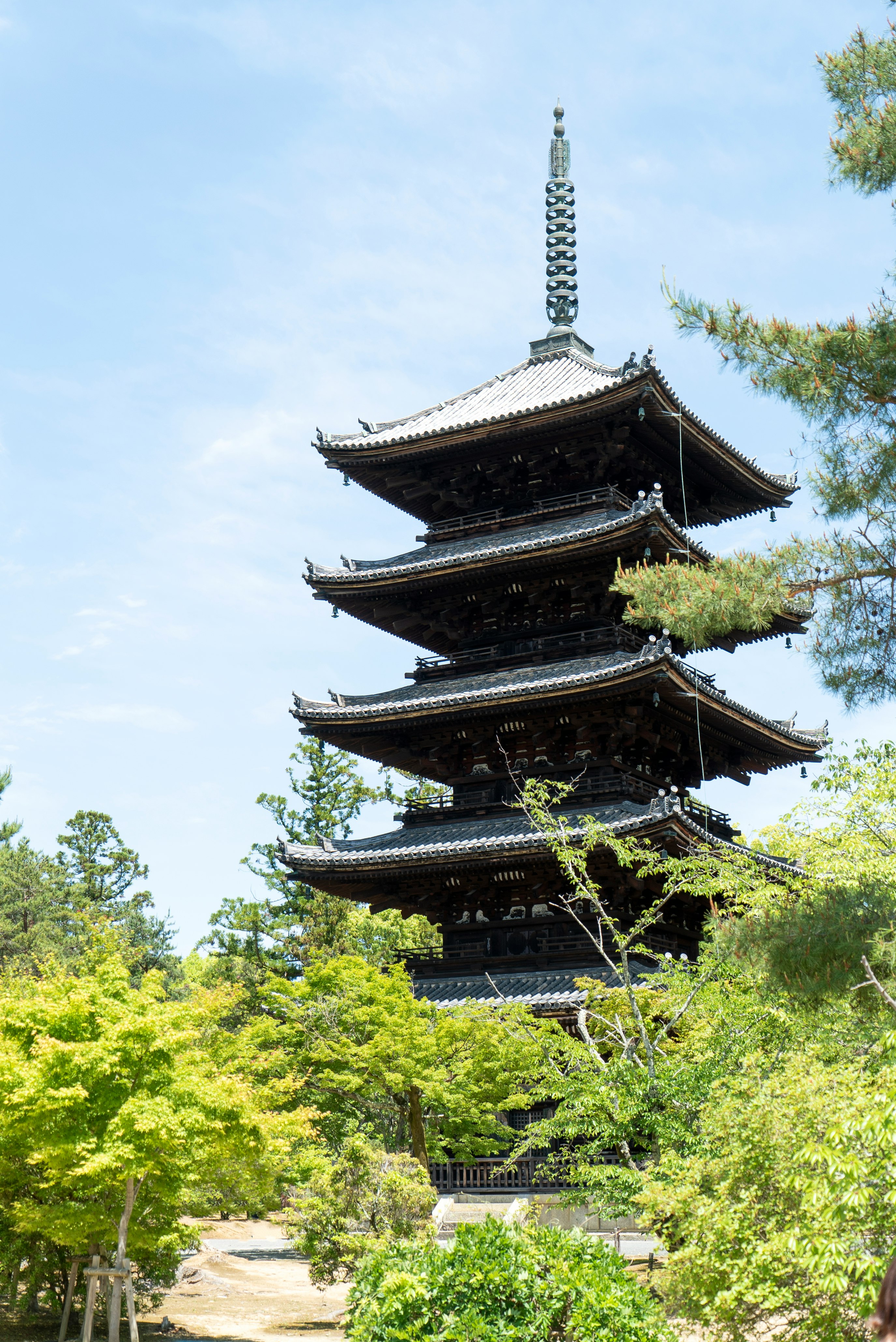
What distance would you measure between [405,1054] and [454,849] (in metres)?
4.41

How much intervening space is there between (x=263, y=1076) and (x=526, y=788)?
32.8 ft

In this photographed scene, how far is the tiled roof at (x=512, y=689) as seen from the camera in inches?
869

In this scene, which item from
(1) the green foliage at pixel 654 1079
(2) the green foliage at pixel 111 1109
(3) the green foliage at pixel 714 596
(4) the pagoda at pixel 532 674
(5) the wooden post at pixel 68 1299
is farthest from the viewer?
(4) the pagoda at pixel 532 674

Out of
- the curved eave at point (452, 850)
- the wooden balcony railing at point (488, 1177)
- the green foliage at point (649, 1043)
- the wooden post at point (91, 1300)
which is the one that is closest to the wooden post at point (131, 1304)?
Result: the wooden post at point (91, 1300)

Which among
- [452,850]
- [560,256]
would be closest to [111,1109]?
[452,850]

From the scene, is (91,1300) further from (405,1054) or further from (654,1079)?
(654,1079)

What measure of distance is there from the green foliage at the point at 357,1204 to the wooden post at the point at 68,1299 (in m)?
2.88

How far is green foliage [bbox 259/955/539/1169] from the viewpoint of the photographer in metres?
19.3

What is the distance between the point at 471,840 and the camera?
75.9ft

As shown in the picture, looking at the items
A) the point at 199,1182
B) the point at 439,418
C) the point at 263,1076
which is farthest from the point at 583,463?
the point at 199,1182

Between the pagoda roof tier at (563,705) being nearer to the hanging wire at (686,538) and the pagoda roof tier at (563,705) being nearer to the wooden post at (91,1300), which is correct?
the hanging wire at (686,538)

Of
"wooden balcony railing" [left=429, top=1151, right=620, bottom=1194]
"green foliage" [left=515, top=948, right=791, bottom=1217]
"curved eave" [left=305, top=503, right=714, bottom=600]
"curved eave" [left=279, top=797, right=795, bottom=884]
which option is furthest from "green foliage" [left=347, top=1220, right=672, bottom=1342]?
"curved eave" [left=305, top=503, right=714, bottom=600]

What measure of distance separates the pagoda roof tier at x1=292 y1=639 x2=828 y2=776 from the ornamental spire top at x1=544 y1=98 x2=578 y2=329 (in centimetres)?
1042

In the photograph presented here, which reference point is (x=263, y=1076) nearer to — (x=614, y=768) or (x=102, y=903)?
(x=614, y=768)
